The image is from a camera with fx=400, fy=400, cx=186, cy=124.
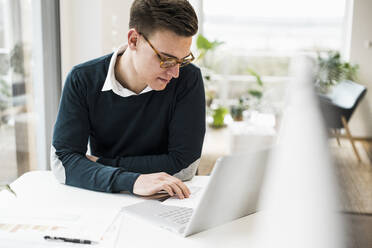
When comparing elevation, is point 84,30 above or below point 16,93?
above

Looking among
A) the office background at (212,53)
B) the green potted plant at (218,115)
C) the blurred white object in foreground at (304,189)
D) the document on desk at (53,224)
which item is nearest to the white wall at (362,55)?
the office background at (212,53)

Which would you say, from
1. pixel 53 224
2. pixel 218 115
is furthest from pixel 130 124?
pixel 218 115

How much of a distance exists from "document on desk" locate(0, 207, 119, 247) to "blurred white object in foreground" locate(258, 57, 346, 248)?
2.04 ft

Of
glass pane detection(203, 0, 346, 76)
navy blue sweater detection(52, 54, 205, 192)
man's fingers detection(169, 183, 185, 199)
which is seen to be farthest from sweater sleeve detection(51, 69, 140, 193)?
glass pane detection(203, 0, 346, 76)

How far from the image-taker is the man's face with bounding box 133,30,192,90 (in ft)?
3.69

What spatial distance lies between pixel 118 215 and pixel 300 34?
15.1 feet

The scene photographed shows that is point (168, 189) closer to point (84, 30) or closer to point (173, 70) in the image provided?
point (173, 70)

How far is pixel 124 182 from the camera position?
1.08 meters

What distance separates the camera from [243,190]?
753 mm

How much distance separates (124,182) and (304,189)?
87cm

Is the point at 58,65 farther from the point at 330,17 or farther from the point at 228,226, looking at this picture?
the point at 330,17

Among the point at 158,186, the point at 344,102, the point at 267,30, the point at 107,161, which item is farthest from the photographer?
the point at 267,30

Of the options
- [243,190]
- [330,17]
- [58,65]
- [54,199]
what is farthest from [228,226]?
[330,17]

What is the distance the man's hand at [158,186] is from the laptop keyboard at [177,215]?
0.29ft
